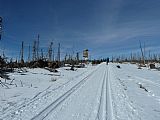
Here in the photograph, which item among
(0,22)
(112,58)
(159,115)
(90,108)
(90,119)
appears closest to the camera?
(90,119)

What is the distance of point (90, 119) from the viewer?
263 inches

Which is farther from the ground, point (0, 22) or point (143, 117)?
point (0, 22)

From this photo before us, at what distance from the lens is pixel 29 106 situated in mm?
8578

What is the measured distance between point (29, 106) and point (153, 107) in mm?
5601

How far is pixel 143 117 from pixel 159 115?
833mm

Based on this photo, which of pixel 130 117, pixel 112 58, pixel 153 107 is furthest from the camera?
pixel 112 58

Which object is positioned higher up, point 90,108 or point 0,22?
point 0,22

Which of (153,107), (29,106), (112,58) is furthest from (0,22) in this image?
(112,58)

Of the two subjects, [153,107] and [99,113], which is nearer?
[99,113]

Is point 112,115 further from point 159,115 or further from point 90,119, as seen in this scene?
point 159,115

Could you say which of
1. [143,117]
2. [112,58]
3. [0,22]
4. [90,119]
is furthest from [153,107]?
[112,58]

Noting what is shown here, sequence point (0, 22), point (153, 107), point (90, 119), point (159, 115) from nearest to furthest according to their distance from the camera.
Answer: point (90, 119)
point (159, 115)
point (153, 107)
point (0, 22)

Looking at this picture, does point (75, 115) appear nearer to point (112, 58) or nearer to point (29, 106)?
point (29, 106)

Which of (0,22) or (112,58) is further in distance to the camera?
(112,58)
